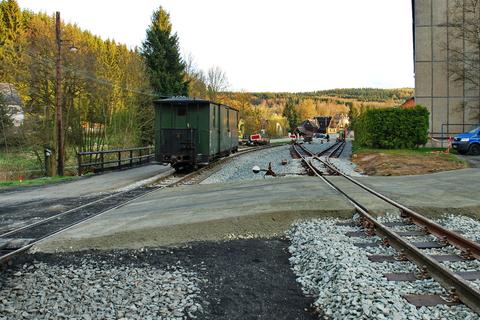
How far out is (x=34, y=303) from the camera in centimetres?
487

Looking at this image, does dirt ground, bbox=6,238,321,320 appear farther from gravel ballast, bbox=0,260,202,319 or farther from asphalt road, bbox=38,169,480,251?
asphalt road, bbox=38,169,480,251

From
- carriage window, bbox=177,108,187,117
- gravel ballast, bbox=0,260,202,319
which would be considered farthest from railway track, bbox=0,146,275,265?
carriage window, bbox=177,108,187,117

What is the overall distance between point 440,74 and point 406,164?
55.8 ft

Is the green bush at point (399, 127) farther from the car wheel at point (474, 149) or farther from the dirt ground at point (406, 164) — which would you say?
the dirt ground at point (406, 164)

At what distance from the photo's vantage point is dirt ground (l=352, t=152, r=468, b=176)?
16.6 meters

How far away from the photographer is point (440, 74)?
1245 inches

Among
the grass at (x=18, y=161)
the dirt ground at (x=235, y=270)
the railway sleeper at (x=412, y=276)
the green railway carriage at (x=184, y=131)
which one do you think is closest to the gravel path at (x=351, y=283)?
the railway sleeper at (x=412, y=276)

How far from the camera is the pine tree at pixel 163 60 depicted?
4259 centimetres

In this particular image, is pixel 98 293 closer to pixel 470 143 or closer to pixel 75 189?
pixel 75 189

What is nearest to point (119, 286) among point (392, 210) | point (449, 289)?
point (449, 289)

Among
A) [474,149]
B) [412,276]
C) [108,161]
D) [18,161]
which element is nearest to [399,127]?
[474,149]

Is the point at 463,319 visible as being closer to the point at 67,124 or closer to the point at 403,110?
the point at 403,110

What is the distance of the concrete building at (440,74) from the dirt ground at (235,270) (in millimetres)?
27984

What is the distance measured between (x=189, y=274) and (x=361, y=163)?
16836mm
